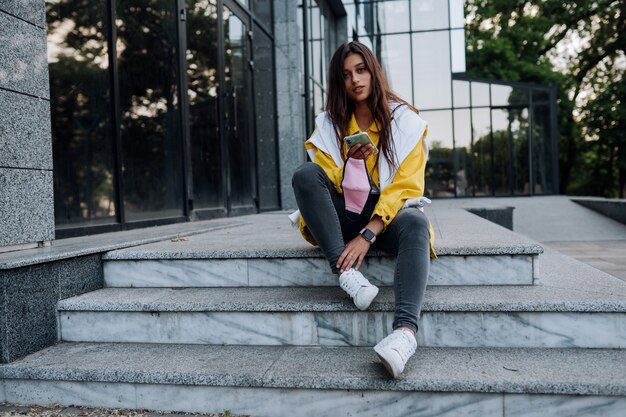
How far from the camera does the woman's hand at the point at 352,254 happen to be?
2.22 meters

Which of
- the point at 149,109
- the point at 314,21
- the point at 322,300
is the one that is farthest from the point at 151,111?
the point at 314,21

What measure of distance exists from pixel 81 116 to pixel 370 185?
265 centimetres

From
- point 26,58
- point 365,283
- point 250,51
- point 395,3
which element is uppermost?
point 395,3

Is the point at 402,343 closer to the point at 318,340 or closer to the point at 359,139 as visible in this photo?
the point at 318,340

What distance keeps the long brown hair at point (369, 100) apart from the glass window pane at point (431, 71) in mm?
15730

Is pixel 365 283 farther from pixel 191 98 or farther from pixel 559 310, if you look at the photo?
pixel 191 98

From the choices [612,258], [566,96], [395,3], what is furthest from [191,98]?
[566,96]

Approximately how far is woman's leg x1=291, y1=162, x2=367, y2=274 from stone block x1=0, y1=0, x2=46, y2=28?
180 centimetres

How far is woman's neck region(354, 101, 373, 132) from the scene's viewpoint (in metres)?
2.62

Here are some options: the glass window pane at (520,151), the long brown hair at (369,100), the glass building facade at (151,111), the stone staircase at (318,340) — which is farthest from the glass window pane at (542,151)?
the long brown hair at (369,100)

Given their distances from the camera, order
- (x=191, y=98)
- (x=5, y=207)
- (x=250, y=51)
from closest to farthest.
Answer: (x=5, y=207), (x=191, y=98), (x=250, y=51)

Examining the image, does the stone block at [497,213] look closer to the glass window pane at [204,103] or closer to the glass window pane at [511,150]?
the glass window pane at [204,103]

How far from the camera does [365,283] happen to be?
2.20 metres

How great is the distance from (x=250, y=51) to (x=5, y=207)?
20.0 feet
